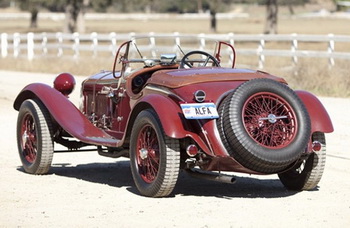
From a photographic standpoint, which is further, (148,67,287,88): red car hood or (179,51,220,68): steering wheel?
(179,51,220,68): steering wheel

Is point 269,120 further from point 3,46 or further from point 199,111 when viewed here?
point 3,46

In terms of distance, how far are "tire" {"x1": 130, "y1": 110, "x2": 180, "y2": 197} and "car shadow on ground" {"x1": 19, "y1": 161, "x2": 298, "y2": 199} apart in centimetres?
35

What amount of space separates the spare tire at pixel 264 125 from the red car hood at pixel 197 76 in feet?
1.34

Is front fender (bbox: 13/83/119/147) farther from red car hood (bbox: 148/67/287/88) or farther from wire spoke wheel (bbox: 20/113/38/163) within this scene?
red car hood (bbox: 148/67/287/88)

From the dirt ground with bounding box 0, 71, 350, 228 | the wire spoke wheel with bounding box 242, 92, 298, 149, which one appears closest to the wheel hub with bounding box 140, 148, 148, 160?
the dirt ground with bounding box 0, 71, 350, 228

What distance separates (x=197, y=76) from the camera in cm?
888

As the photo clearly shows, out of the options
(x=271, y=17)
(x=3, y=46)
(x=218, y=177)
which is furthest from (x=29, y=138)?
(x=271, y=17)

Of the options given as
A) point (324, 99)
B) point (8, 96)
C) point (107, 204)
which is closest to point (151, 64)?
point (107, 204)

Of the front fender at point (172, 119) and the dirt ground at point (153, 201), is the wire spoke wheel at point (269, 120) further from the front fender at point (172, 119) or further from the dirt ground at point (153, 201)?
the dirt ground at point (153, 201)

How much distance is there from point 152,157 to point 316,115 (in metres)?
1.61

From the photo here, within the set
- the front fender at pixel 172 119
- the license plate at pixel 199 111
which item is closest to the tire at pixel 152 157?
the front fender at pixel 172 119

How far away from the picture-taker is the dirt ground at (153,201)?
25.5ft

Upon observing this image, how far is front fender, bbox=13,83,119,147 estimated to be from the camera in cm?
1000

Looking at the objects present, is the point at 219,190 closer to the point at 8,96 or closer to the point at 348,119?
the point at 348,119
